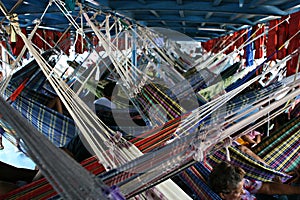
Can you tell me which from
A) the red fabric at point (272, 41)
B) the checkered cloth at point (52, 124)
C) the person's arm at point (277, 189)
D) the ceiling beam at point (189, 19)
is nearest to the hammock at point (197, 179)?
the person's arm at point (277, 189)

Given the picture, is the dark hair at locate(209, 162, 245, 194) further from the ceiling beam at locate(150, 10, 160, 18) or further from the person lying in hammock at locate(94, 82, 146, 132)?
the ceiling beam at locate(150, 10, 160, 18)

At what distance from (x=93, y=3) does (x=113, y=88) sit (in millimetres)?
1103

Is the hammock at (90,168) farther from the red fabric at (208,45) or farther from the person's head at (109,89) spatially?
the red fabric at (208,45)

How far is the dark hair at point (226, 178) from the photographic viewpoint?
104 cm

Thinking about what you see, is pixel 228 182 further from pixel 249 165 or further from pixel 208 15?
pixel 208 15

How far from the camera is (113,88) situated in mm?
2652

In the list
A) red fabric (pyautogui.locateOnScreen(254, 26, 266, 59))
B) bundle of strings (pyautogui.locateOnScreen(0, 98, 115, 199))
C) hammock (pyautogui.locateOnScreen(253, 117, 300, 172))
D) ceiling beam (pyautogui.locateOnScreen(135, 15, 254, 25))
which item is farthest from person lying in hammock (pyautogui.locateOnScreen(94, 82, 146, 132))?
ceiling beam (pyautogui.locateOnScreen(135, 15, 254, 25))

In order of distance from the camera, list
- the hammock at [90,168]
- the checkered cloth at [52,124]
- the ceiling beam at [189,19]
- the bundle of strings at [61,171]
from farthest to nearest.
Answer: the ceiling beam at [189,19]
the checkered cloth at [52,124]
the hammock at [90,168]
the bundle of strings at [61,171]

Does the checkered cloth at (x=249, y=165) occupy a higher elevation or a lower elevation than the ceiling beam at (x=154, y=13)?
lower

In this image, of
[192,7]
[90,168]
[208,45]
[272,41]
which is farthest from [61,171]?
[208,45]

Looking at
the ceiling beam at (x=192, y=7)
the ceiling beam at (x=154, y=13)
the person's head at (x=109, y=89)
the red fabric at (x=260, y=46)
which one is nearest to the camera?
the person's head at (x=109, y=89)

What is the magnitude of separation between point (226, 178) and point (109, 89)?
5.66 feet

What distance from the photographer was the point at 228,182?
104 centimetres

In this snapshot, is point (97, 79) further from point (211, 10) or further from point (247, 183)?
point (247, 183)
